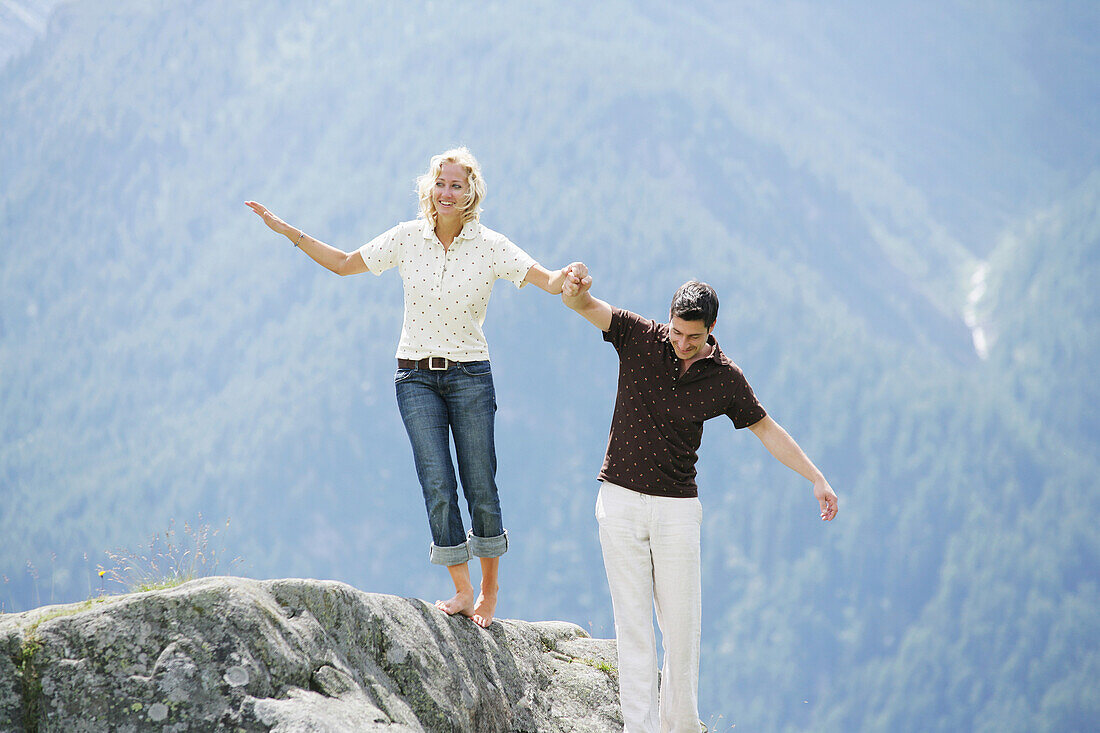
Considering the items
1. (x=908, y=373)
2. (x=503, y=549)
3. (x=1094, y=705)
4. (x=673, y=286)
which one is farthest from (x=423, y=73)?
(x=503, y=549)

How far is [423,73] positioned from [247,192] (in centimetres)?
601

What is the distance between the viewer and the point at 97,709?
2.71 m

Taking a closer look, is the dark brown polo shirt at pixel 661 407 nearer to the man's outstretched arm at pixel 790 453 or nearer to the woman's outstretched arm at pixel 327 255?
the man's outstretched arm at pixel 790 453

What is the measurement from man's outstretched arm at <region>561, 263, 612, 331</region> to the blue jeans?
564 millimetres

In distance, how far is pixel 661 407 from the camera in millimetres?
3738

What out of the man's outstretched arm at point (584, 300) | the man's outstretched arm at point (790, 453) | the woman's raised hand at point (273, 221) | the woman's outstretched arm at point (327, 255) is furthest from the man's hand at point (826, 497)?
the woman's raised hand at point (273, 221)

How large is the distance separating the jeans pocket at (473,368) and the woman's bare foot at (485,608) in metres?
1.04

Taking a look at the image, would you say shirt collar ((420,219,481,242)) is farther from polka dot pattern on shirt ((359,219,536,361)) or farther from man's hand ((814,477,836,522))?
man's hand ((814,477,836,522))

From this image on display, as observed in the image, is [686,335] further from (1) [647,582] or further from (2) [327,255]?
(2) [327,255]

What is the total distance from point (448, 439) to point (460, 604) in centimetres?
73

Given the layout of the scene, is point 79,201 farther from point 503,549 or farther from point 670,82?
point 503,549

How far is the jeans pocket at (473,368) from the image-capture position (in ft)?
13.3

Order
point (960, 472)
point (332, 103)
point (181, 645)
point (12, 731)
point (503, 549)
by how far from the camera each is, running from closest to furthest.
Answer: point (12, 731) < point (181, 645) < point (503, 549) < point (960, 472) < point (332, 103)

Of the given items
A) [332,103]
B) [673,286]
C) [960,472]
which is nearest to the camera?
[960,472]
